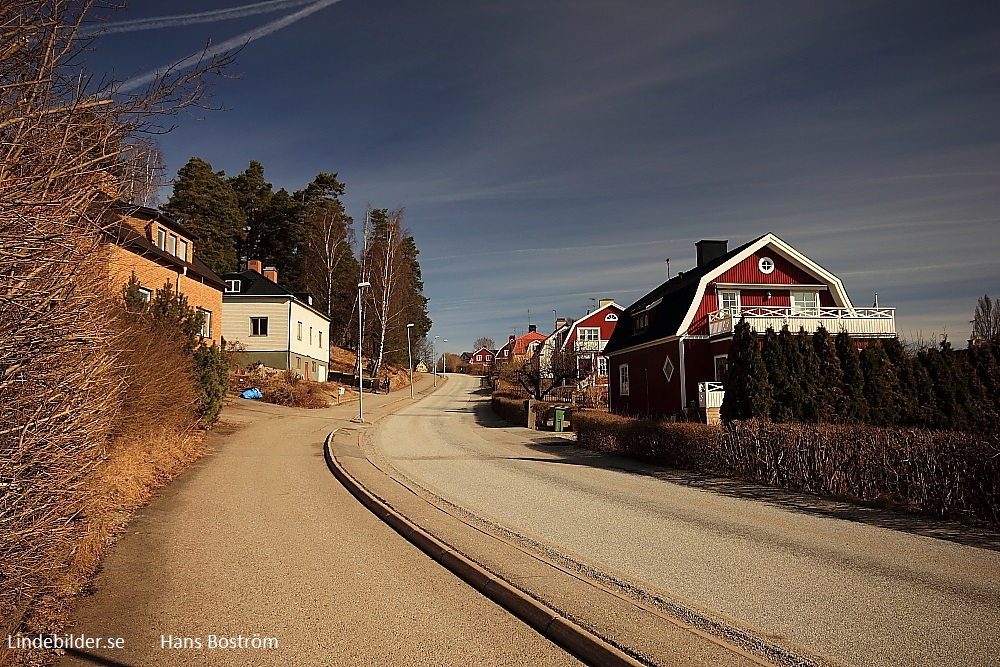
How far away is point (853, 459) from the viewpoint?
12.1m

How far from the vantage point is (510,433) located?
96.4ft

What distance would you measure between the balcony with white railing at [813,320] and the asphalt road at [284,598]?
19.3 m

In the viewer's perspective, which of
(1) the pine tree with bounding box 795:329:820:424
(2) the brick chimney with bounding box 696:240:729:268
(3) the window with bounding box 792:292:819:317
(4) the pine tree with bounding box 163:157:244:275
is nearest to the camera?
(1) the pine tree with bounding box 795:329:820:424

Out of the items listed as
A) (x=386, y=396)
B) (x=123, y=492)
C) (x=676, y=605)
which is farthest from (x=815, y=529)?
(x=386, y=396)

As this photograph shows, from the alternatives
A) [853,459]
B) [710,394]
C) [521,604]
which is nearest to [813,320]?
[710,394]

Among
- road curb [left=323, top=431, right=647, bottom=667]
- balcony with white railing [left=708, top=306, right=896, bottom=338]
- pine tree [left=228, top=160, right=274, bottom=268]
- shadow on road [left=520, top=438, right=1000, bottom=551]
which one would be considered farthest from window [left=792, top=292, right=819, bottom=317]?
pine tree [left=228, top=160, right=274, bottom=268]

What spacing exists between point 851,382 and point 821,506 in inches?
287

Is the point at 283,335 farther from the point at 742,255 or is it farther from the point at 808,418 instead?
the point at 808,418

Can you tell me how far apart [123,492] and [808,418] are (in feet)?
49.0

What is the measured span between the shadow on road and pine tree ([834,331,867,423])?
4.67 metres

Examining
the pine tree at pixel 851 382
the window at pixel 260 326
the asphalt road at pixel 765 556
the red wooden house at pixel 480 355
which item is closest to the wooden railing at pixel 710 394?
the pine tree at pixel 851 382

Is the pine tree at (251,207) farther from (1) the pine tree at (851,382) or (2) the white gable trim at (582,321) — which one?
(1) the pine tree at (851,382)

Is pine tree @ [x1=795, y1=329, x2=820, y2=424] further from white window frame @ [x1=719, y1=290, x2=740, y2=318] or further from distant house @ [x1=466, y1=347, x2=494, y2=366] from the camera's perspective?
distant house @ [x1=466, y1=347, x2=494, y2=366]

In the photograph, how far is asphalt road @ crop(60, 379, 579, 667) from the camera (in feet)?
17.1
